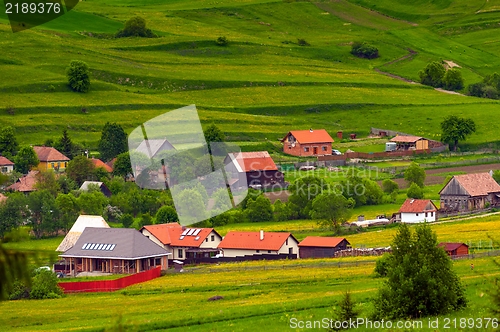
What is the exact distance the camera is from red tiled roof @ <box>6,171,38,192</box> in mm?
88775

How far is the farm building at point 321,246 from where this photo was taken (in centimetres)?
6319

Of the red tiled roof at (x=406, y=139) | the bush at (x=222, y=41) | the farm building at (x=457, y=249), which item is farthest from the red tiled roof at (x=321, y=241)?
the bush at (x=222, y=41)

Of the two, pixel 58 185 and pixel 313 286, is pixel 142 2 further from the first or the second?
pixel 313 286

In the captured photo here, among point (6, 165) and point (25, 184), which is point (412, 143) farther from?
point (6, 165)

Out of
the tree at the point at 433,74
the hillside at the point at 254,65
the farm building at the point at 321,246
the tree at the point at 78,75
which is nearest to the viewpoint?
the farm building at the point at 321,246

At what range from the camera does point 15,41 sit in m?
145

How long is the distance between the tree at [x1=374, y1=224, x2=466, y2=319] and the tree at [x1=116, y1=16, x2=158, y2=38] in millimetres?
138063

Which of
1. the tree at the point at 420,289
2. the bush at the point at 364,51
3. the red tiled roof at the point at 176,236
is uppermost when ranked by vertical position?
the bush at the point at 364,51

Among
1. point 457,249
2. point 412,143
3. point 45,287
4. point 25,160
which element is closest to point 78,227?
point 45,287

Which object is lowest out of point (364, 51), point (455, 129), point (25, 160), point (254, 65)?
point (25, 160)

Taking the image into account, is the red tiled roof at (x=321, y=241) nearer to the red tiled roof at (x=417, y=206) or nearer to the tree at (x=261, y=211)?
the red tiled roof at (x=417, y=206)

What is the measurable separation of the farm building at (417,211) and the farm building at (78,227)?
23375 mm

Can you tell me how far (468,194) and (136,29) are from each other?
9153 centimetres

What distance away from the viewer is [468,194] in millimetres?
82188
